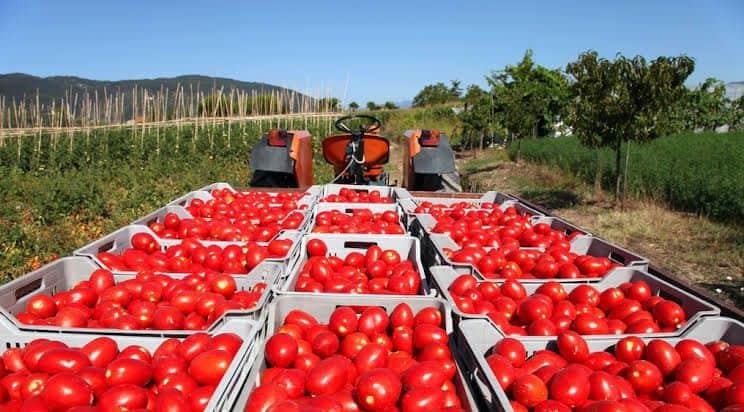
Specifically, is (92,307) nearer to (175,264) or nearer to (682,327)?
(175,264)

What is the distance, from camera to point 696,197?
1019 centimetres

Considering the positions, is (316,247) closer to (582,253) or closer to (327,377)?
(327,377)

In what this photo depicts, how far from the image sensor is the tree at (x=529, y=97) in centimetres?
2172

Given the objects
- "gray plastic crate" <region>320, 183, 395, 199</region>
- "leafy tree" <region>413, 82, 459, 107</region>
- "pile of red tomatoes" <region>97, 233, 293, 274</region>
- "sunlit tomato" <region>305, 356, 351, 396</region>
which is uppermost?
"leafy tree" <region>413, 82, 459, 107</region>

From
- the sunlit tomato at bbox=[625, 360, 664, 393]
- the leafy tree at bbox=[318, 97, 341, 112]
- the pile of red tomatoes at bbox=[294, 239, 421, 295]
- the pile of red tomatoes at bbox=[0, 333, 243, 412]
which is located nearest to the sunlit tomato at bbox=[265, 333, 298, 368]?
the pile of red tomatoes at bbox=[0, 333, 243, 412]

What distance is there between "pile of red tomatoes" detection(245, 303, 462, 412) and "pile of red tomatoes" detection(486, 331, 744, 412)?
0.88ft

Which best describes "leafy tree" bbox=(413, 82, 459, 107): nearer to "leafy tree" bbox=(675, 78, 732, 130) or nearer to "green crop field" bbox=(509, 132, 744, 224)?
"leafy tree" bbox=(675, 78, 732, 130)

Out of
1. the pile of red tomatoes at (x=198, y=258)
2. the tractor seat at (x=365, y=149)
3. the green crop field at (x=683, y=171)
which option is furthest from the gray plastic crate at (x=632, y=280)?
the green crop field at (x=683, y=171)

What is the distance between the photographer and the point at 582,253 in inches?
155

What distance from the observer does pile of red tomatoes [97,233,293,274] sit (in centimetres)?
339

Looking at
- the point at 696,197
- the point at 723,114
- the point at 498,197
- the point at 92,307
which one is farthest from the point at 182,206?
the point at 723,114

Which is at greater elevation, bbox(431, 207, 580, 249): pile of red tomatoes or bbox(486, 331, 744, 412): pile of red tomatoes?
bbox(431, 207, 580, 249): pile of red tomatoes

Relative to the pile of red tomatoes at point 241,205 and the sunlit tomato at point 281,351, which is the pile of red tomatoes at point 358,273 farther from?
the pile of red tomatoes at point 241,205

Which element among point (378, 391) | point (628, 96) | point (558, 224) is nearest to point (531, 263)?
point (558, 224)
